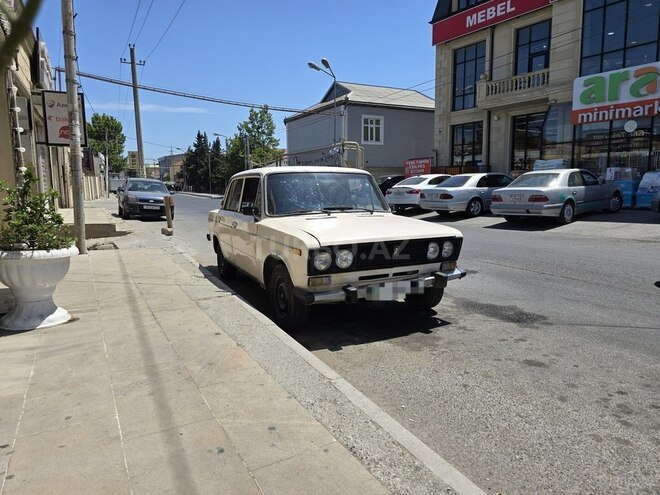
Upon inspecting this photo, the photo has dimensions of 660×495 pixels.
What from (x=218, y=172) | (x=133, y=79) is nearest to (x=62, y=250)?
(x=133, y=79)

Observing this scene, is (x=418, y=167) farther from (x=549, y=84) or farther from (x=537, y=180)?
(x=537, y=180)

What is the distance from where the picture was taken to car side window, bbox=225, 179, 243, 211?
22.4 feet

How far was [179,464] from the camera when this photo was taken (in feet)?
8.09

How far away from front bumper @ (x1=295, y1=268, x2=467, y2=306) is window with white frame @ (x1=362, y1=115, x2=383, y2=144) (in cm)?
3341

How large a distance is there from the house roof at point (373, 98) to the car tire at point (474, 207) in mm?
20945

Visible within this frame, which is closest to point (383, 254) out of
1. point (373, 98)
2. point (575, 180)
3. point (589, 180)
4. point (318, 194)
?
point (318, 194)

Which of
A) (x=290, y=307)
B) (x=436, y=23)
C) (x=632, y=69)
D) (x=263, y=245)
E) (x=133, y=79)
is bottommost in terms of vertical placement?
(x=290, y=307)

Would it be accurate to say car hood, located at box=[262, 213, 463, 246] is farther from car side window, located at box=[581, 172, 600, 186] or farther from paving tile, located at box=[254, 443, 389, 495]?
car side window, located at box=[581, 172, 600, 186]

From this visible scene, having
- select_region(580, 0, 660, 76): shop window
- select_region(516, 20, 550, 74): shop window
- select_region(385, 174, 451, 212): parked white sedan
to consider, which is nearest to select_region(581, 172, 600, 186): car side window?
select_region(385, 174, 451, 212): parked white sedan

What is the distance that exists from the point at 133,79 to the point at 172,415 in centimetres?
3122

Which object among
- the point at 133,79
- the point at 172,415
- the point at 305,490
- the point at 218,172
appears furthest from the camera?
the point at 218,172

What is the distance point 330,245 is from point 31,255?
2.71 meters

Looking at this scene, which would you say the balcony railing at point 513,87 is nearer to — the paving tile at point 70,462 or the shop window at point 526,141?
the shop window at point 526,141

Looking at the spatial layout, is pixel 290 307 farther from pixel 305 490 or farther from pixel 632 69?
pixel 632 69
